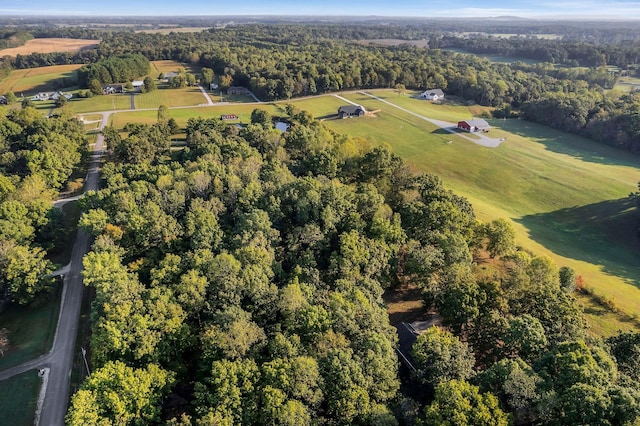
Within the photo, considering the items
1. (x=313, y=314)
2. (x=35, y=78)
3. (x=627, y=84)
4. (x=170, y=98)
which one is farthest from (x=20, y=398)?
(x=627, y=84)

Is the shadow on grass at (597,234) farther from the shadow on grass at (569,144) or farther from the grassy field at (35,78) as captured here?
the grassy field at (35,78)

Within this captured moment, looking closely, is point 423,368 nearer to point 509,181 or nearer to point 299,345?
point 299,345

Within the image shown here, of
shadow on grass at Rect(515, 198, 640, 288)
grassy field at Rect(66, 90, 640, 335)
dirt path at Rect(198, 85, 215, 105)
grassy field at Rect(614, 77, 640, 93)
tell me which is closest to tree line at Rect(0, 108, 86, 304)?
grassy field at Rect(66, 90, 640, 335)

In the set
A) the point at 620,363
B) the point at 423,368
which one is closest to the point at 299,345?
the point at 423,368

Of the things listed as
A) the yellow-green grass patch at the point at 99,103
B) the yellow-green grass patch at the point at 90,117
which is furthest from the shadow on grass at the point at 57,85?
the yellow-green grass patch at the point at 90,117

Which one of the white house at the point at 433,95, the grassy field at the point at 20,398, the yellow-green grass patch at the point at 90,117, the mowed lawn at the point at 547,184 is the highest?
the white house at the point at 433,95

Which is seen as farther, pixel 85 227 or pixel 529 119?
pixel 529 119
